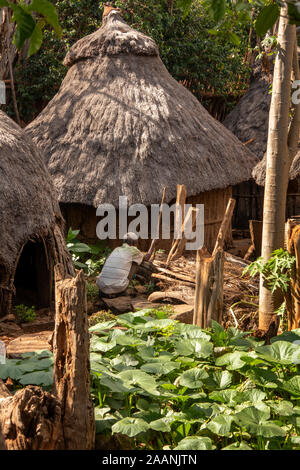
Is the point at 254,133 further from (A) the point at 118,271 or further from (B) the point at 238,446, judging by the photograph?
(B) the point at 238,446

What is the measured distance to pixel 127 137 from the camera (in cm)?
909

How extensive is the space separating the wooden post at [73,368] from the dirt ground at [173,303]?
2232mm

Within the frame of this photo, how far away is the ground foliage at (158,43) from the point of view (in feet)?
40.4

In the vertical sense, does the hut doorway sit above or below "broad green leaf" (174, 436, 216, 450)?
above

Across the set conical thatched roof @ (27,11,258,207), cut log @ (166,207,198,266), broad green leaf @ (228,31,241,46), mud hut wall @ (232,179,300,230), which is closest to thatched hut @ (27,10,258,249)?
conical thatched roof @ (27,11,258,207)

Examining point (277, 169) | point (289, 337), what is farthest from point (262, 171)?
point (289, 337)

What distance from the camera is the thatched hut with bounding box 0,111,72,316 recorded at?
5.97m

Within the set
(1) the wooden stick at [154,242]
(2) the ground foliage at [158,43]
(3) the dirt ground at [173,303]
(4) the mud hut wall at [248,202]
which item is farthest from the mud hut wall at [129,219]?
(2) the ground foliage at [158,43]

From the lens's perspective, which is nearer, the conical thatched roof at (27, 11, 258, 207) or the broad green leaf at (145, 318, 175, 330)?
the broad green leaf at (145, 318, 175, 330)

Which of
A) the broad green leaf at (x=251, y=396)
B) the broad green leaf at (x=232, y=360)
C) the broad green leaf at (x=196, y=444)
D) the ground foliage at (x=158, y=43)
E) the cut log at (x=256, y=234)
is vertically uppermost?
the ground foliage at (x=158, y=43)

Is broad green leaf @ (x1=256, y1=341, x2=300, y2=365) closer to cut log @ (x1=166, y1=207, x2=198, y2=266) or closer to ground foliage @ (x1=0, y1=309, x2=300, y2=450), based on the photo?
ground foliage @ (x1=0, y1=309, x2=300, y2=450)

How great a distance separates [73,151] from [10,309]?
3.61m

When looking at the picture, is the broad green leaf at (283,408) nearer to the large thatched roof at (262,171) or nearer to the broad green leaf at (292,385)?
the broad green leaf at (292,385)

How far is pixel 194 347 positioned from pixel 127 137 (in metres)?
5.98
